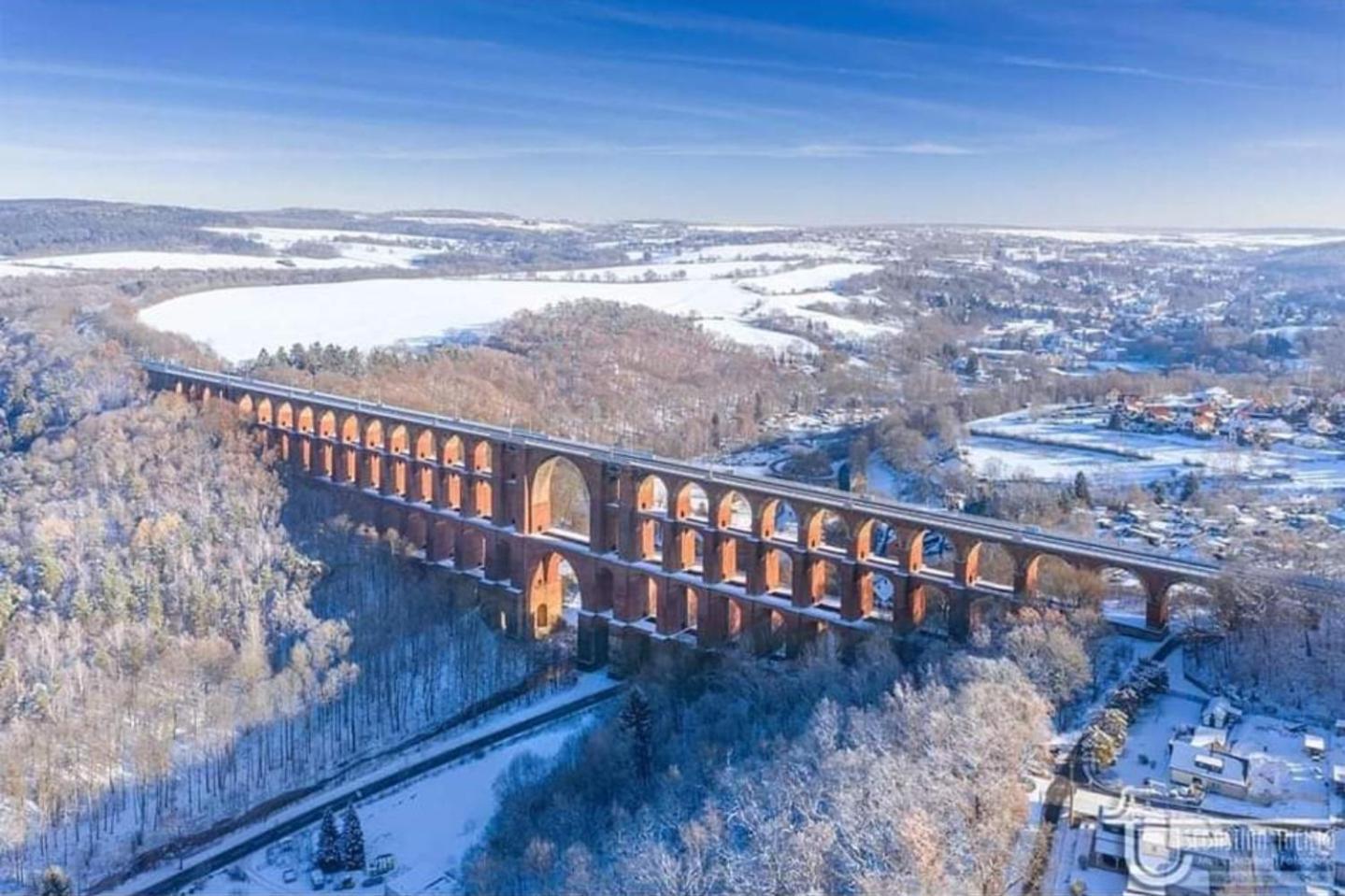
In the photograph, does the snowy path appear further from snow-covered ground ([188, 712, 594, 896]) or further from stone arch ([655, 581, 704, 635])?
stone arch ([655, 581, 704, 635])

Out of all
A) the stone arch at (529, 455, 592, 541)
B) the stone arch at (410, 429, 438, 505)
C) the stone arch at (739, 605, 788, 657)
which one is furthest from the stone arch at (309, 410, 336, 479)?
the stone arch at (739, 605, 788, 657)

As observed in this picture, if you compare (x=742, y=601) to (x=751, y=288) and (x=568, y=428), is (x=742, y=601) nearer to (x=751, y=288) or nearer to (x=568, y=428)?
(x=568, y=428)

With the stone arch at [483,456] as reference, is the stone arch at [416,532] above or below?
below

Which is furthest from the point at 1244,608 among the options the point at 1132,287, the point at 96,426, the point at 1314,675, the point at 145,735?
the point at 1132,287

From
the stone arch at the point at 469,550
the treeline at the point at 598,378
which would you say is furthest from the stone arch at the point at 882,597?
the treeline at the point at 598,378

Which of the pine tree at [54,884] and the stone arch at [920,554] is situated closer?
the pine tree at [54,884]

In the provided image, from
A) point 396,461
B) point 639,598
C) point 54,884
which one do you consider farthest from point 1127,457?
point 54,884

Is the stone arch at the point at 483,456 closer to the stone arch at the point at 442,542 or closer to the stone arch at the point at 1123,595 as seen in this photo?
the stone arch at the point at 442,542
